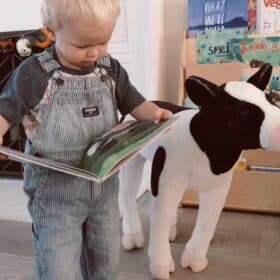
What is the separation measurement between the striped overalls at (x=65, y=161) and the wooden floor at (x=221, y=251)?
1.21 ft

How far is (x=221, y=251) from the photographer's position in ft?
3.91

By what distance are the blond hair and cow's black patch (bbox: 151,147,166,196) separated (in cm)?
42

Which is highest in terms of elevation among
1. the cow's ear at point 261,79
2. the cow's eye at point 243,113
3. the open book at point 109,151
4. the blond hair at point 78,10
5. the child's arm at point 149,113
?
the blond hair at point 78,10

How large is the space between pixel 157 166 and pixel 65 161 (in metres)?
0.33

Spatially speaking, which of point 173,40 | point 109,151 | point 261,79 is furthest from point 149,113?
point 173,40

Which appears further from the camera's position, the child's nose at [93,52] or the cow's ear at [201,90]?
the cow's ear at [201,90]

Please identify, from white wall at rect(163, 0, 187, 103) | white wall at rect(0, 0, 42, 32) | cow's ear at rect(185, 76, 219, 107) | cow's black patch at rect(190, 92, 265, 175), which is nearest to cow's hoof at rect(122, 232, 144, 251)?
cow's black patch at rect(190, 92, 265, 175)

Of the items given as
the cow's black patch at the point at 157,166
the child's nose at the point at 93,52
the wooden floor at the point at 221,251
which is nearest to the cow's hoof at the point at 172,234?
the wooden floor at the point at 221,251

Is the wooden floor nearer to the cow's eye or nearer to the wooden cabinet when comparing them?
the wooden cabinet

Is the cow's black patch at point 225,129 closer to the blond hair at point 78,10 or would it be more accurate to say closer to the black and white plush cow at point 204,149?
the black and white plush cow at point 204,149

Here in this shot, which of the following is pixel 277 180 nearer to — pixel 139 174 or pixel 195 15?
pixel 139 174

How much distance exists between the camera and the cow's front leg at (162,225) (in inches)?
39.3

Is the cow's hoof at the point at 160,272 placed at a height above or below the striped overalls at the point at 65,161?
below

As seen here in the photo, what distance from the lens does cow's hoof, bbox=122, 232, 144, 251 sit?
1214 millimetres
